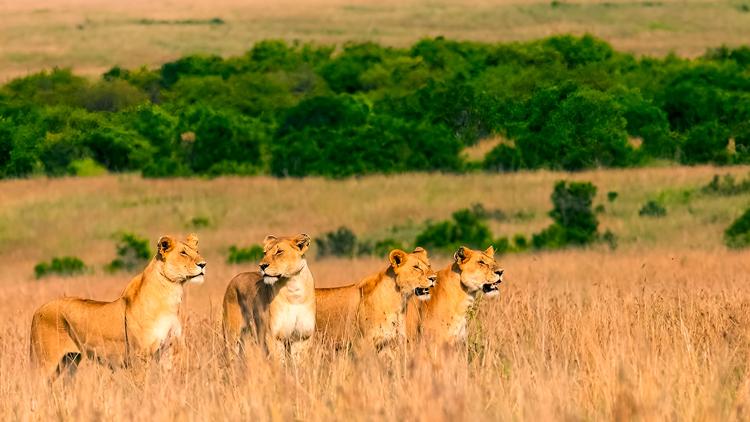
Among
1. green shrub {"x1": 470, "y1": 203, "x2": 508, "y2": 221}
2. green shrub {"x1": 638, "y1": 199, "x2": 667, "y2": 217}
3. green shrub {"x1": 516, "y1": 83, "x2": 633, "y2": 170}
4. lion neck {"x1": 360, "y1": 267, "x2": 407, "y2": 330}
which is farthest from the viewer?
green shrub {"x1": 516, "y1": 83, "x2": 633, "y2": 170}

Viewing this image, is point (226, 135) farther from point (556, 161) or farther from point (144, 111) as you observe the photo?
point (556, 161)

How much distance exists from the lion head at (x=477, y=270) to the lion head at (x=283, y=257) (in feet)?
2.94

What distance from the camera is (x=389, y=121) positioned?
164 ft

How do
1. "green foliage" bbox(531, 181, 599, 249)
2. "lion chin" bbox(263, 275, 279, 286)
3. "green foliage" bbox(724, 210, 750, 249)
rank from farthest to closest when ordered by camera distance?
"green foliage" bbox(531, 181, 599, 249) < "green foliage" bbox(724, 210, 750, 249) < "lion chin" bbox(263, 275, 279, 286)

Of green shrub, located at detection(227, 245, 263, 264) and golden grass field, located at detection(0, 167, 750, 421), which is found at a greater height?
golden grass field, located at detection(0, 167, 750, 421)

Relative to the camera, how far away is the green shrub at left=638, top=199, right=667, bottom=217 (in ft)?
116

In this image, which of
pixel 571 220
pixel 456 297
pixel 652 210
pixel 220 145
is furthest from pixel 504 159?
pixel 456 297

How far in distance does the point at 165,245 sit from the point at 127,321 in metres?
0.42

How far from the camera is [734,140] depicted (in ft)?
157

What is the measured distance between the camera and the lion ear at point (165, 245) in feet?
26.0

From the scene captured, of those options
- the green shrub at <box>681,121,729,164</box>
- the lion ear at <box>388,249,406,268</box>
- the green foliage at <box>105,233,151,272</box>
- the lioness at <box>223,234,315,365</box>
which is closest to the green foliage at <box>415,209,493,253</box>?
the green foliage at <box>105,233,151,272</box>

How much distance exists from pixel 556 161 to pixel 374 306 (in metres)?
38.6

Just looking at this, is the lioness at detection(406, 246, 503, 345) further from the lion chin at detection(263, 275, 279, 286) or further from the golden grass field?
the lion chin at detection(263, 275, 279, 286)

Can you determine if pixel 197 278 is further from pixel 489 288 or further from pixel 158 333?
pixel 489 288
